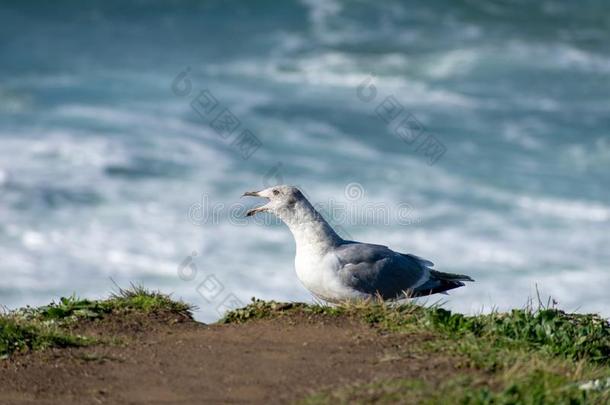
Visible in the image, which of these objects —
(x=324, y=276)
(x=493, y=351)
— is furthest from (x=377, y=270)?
(x=493, y=351)

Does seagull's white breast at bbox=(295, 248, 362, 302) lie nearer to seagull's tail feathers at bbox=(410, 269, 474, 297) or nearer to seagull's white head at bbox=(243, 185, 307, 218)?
seagull's white head at bbox=(243, 185, 307, 218)

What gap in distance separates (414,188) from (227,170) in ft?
9.64

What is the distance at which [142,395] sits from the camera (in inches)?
248

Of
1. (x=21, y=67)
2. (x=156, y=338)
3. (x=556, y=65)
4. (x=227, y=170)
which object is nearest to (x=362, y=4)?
(x=556, y=65)

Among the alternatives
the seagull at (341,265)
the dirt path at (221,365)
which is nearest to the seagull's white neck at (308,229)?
the seagull at (341,265)

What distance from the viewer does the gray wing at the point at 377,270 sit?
7.64 m

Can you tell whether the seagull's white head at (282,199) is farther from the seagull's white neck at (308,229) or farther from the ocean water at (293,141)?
the ocean water at (293,141)

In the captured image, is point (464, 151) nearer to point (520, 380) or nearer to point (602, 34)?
point (602, 34)

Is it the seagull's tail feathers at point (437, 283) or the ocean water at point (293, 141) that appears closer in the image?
the seagull's tail feathers at point (437, 283)

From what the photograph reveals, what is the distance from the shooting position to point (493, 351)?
652 cm

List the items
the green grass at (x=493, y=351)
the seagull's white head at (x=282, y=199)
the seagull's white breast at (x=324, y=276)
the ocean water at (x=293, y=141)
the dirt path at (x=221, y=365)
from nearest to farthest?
1. the green grass at (x=493, y=351)
2. the dirt path at (x=221, y=365)
3. the seagull's white breast at (x=324, y=276)
4. the seagull's white head at (x=282, y=199)
5. the ocean water at (x=293, y=141)

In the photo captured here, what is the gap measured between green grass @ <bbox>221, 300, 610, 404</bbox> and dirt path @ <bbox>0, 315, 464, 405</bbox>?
151 mm

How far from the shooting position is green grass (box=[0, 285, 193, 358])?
7223 millimetres

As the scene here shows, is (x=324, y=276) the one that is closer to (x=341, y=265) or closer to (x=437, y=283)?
(x=341, y=265)
